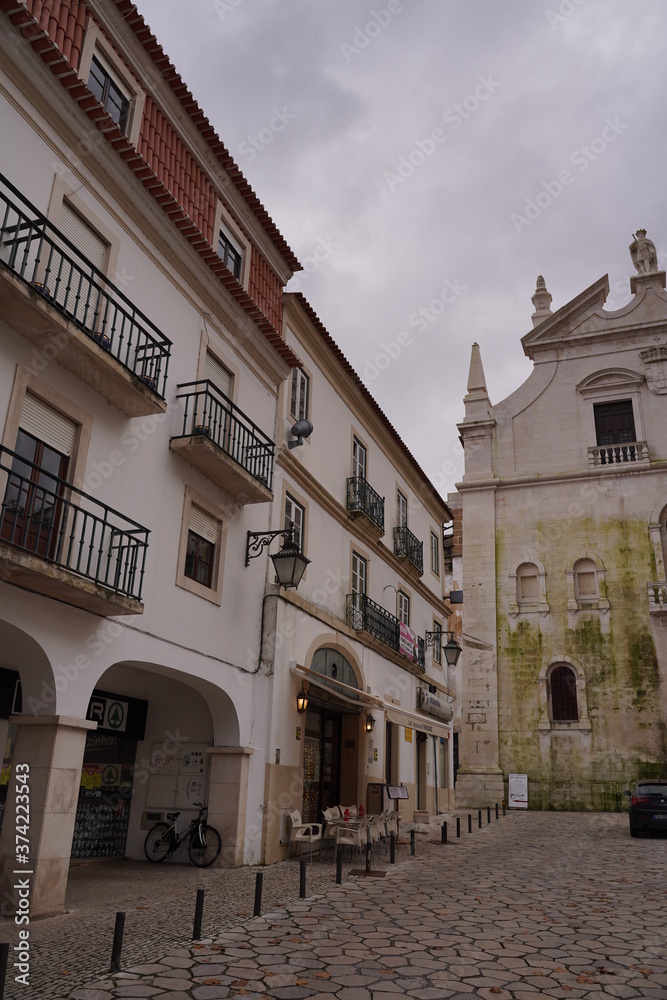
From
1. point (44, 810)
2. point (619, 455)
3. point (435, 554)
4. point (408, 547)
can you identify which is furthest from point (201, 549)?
point (619, 455)

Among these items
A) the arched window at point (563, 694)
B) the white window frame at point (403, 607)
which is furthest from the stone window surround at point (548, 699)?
the white window frame at point (403, 607)

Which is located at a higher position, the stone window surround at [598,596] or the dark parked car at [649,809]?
the stone window surround at [598,596]

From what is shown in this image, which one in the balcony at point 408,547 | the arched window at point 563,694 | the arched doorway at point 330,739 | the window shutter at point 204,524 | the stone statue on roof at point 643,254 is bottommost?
the arched doorway at point 330,739

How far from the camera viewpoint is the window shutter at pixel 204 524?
12.6 metres

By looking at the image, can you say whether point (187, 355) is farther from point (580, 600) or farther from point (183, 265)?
point (580, 600)

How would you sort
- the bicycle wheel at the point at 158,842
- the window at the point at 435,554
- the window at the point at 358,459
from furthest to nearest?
1. the window at the point at 435,554
2. the window at the point at 358,459
3. the bicycle wheel at the point at 158,842

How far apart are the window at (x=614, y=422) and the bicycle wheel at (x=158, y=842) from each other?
25.0 m

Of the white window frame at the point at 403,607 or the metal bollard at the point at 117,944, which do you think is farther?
the white window frame at the point at 403,607

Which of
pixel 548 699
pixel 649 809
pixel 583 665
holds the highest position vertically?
pixel 583 665

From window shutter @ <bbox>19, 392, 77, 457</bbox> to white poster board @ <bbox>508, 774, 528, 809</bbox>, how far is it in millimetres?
23354

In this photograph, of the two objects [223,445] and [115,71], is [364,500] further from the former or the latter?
[115,71]

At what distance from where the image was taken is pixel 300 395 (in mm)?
17078

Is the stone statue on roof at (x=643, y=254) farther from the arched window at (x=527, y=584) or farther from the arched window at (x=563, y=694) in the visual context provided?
the arched window at (x=563, y=694)

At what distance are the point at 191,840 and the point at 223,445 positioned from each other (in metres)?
6.55
